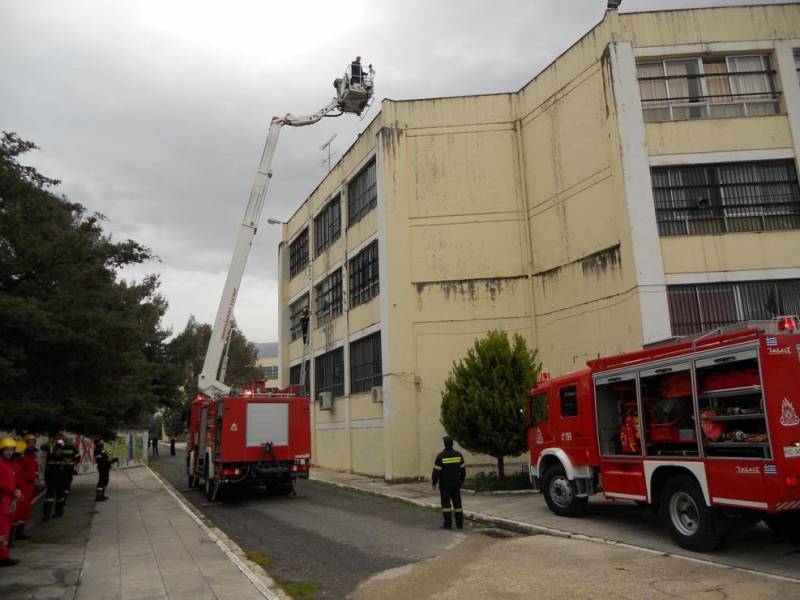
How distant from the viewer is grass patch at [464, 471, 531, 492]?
49.2 ft

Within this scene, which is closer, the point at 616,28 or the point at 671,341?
the point at 671,341

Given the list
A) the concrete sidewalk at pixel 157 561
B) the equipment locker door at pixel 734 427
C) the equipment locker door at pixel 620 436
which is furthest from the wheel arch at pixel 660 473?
the concrete sidewalk at pixel 157 561

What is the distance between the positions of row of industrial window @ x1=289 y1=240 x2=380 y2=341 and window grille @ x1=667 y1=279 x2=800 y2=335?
10047mm

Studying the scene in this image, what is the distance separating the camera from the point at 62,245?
10.6 meters

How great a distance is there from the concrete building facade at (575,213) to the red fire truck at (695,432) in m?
5.53

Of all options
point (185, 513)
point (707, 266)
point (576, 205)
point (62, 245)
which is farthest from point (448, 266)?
point (62, 245)

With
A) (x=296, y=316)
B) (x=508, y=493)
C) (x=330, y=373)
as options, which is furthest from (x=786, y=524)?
(x=296, y=316)

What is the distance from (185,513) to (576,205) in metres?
13.0

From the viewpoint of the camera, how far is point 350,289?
2436 cm

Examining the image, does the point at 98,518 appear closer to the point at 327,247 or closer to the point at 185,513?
the point at 185,513

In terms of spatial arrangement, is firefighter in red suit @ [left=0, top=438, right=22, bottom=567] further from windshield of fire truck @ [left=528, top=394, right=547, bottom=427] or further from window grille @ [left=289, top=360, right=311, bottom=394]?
window grille @ [left=289, top=360, right=311, bottom=394]

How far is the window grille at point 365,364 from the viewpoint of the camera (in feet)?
70.5

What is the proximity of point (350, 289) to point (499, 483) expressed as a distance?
37.0ft

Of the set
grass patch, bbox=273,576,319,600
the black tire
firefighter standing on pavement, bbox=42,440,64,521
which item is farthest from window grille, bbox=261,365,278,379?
the black tire
